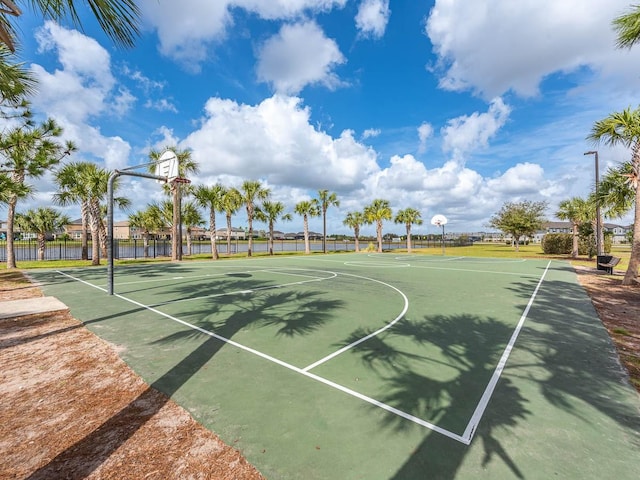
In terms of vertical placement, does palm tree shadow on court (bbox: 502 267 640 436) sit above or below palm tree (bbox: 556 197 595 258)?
below

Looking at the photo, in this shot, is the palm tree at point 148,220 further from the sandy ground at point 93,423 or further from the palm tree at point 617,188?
the palm tree at point 617,188

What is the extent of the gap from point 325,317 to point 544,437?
4.84 metres

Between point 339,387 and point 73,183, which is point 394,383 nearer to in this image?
point 339,387

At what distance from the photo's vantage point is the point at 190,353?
5062 millimetres

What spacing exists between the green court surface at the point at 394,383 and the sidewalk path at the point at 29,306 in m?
0.58

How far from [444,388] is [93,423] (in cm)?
421

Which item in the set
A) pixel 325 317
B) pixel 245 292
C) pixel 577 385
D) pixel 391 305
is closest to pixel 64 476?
pixel 325 317

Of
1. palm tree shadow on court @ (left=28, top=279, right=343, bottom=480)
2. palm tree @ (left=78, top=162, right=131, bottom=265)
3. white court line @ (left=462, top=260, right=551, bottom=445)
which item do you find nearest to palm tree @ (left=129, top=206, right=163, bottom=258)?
palm tree @ (left=78, top=162, right=131, bottom=265)

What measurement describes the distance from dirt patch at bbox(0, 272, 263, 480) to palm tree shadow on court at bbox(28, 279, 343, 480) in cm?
1

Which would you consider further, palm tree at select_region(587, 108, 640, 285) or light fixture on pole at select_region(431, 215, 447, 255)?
light fixture on pole at select_region(431, 215, 447, 255)

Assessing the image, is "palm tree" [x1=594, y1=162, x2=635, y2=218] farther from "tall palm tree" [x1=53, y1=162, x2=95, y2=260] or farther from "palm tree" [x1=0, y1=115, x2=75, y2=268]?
"tall palm tree" [x1=53, y1=162, x2=95, y2=260]

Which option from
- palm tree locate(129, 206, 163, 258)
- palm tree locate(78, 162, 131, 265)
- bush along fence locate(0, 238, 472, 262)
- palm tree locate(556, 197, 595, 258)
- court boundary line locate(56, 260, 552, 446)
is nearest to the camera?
court boundary line locate(56, 260, 552, 446)

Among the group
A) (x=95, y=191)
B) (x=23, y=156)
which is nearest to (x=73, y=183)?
(x=95, y=191)

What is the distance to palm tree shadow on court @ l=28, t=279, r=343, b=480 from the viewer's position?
2677 mm
